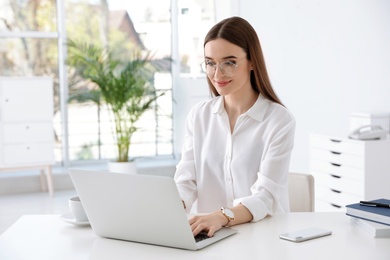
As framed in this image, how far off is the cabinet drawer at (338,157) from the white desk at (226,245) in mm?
2358

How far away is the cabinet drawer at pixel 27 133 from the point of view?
21.5 feet

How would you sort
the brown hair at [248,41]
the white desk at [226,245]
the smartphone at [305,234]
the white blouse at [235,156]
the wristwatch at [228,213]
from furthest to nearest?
the brown hair at [248,41], the white blouse at [235,156], the wristwatch at [228,213], the smartphone at [305,234], the white desk at [226,245]

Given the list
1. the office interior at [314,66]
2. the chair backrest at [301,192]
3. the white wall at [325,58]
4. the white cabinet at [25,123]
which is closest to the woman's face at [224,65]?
the chair backrest at [301,192]

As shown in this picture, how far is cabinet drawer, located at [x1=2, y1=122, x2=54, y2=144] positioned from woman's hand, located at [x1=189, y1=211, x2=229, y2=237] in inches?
186

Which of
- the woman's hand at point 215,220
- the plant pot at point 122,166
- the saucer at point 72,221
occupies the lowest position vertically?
the plant pot at point 122,166

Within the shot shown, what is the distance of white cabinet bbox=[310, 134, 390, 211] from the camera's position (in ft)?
15.0

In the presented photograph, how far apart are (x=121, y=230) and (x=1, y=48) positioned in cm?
581

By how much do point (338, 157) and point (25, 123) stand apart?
3.26 metres

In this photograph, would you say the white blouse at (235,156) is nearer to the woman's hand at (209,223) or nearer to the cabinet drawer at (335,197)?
the woman's hand at (209,223)

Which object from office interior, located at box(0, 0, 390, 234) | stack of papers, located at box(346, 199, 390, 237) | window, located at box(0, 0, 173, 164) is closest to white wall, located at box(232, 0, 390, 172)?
office interior, located at box(0, 0, 390, 234)

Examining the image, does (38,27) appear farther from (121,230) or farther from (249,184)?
(121,230)

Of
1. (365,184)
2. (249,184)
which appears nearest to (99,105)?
(365,184)

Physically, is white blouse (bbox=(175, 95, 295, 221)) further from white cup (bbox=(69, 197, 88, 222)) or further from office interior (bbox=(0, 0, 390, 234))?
office interior (bbox=(0, 0, 390, 234))

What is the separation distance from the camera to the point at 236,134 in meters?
2.81
